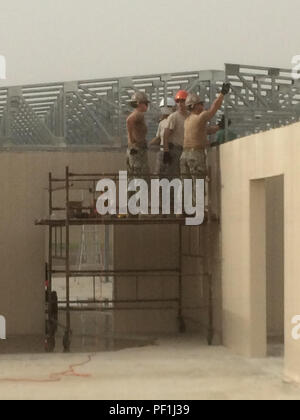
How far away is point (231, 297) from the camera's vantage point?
1383 cm

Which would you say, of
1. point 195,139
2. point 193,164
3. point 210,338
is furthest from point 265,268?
point 195,139

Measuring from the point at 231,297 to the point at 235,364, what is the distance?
4.73ft

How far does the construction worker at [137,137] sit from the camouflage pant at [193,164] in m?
0.57

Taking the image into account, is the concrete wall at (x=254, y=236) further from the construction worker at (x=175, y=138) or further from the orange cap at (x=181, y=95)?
the orange cap at (x=181, y=95)

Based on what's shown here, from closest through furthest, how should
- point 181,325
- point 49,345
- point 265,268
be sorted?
point 265,268, point 49,345, point 181,325

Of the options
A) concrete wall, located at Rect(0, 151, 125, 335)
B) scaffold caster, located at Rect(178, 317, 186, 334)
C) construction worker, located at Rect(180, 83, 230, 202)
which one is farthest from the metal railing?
scaffold caster, located at Rect(178, 317, 186, 334)

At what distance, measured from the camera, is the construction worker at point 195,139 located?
45.2 ft

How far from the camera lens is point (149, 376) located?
11742mm

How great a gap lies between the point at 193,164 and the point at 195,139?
385 mm

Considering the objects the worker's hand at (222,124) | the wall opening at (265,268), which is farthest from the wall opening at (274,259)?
the worker's hand at (222,124)

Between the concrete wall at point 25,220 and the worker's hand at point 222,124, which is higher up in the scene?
the worker's hand at point 222,124

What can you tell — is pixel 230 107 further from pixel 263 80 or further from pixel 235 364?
pixel 235 364

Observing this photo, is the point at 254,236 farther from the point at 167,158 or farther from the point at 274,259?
the point at 274,259
